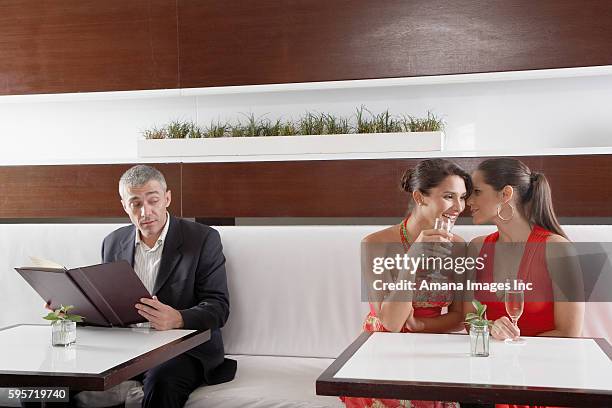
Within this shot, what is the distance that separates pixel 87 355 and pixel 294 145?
1620 millimetres

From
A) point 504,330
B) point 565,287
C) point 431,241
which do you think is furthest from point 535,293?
point 431,241

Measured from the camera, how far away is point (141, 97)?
3.92m

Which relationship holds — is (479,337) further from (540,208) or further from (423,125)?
(423,125)

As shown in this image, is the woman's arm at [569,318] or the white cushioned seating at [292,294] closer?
the woman's arm at [569,318]

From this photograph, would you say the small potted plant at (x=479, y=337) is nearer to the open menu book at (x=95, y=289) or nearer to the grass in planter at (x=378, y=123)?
the open menu book at (x=95, y=289)

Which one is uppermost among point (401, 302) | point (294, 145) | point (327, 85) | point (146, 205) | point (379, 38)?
point (379, 38)

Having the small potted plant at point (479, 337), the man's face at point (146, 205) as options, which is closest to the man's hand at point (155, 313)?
the man's face at point (146, 205)

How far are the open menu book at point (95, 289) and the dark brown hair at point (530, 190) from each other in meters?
1.22

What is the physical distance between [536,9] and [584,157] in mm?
649

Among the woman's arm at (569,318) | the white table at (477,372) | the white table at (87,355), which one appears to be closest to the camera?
the white table at (477,372)

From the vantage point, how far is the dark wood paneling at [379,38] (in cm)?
329

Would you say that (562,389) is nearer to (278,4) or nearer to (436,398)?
(436,398)

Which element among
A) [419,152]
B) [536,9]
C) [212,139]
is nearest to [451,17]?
[536,9]

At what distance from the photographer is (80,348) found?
7.65ft
